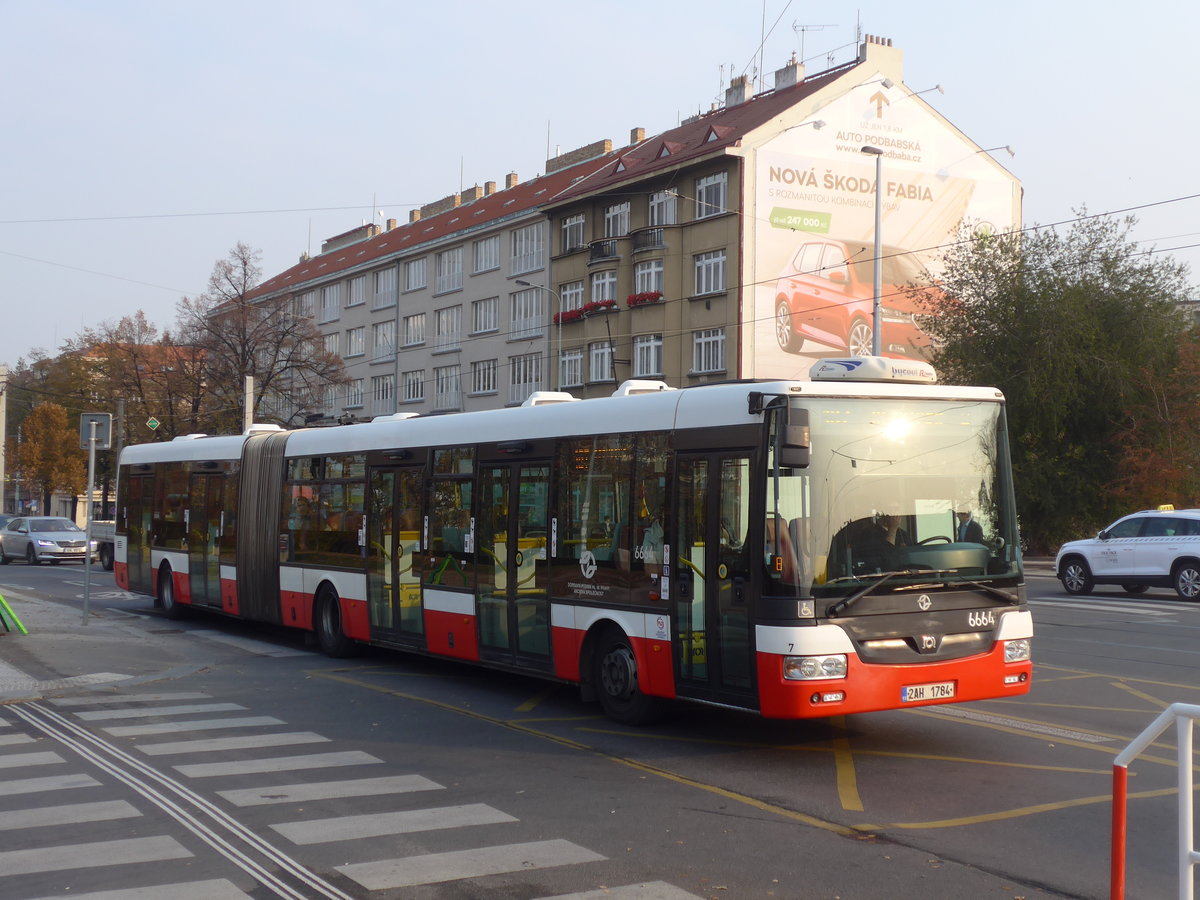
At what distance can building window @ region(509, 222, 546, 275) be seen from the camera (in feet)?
188

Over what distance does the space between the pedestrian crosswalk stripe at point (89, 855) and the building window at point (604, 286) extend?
45.5m

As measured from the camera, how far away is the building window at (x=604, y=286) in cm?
5178

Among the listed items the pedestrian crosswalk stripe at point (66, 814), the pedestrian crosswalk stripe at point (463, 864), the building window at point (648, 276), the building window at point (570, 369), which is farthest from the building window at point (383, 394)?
the pedestrian crosswalk stripe at point (463, 864)

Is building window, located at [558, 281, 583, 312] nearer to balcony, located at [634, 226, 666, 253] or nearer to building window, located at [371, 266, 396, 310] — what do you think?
balcony, located at [634, 226, 666, 253]

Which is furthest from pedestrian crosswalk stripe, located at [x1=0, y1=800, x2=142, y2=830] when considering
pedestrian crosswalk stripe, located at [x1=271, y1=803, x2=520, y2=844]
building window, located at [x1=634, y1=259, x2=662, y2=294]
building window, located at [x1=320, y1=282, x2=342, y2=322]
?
building window, located at [x1=320, y1=282, x2=342, y2=322]

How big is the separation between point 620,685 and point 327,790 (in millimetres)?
3099

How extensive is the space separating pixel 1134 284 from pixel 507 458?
3409 cm

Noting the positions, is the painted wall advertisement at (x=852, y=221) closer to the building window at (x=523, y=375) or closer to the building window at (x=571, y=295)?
the building window at (x=571, y=295)

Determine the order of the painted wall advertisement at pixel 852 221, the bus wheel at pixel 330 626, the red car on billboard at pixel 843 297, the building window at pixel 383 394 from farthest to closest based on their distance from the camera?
the building window at pixel 383 394
the red car on billboard at pixel 843 297
the painted wall advertisement at pixel 852 221
the bus wheel at pixel 330 626

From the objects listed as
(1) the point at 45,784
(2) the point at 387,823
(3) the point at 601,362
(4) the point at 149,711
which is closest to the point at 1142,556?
(4) the point at 149,711

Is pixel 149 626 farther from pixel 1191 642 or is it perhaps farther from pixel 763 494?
pixel 1191 642

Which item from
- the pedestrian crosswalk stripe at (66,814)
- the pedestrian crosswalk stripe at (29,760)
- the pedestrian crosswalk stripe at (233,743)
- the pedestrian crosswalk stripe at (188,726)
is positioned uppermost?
the pedestrian crosswalk stripe at (66,814)

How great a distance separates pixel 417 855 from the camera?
21.5ft

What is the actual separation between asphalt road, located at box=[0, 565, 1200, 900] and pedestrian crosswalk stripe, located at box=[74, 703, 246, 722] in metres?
0.05
